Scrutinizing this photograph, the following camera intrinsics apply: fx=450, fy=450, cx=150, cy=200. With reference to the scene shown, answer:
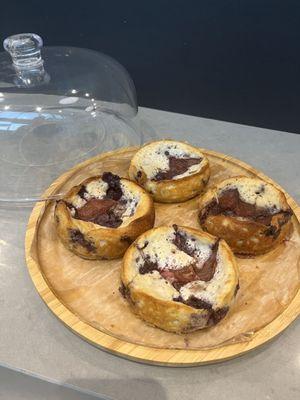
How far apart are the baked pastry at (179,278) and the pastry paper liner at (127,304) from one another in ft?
0.10

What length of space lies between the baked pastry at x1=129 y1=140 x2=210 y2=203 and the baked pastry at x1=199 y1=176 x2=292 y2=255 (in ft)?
0.19

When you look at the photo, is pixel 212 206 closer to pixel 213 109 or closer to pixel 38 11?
pixel 213 109

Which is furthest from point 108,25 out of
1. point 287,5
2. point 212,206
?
point 212,206

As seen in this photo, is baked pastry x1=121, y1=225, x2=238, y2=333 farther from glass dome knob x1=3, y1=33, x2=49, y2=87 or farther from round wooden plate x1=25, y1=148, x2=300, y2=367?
glass dome knob x1=3, y1=33, x2=49, y2=87

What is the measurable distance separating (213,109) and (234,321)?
955 millimetres

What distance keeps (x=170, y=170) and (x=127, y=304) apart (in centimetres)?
41

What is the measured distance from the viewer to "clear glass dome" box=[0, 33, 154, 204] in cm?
131

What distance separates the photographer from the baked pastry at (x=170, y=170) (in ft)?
3.84

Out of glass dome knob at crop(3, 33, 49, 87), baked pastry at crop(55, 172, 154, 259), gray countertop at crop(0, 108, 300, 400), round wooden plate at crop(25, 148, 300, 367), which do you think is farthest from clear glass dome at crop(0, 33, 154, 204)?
round wooden plate at crop(25, 148, 300, 367)

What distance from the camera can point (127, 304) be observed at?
0.97 metres

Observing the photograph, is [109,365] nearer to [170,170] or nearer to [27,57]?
[170,170]

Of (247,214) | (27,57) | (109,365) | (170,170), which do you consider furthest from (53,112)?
(109,365)

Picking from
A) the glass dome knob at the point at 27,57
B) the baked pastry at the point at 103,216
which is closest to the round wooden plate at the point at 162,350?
the baked pastry at the point at 103,216

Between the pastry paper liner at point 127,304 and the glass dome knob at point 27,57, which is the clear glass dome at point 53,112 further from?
the pastry paper liner at point 127,304
